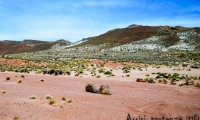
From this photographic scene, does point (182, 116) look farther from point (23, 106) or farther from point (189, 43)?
point (189, 43)

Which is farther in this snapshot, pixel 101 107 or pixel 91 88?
pixel 91 88

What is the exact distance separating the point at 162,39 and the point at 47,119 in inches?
2779

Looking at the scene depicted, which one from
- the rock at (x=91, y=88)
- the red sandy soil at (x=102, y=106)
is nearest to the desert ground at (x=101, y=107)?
the red sandy soil at (x=102, y=106)

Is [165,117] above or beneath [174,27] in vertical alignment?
beneath

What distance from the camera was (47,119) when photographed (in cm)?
859

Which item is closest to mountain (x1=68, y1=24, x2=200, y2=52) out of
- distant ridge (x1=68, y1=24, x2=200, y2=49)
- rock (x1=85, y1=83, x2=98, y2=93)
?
distant ridge (x1=68, y1=24, x2=200, y2=49)

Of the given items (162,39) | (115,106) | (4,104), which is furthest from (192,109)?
(162,39)

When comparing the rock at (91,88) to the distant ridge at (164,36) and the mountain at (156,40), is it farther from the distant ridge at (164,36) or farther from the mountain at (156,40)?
the distant ridge at (164,36)

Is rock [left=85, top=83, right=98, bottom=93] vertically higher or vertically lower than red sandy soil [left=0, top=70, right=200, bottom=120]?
higher

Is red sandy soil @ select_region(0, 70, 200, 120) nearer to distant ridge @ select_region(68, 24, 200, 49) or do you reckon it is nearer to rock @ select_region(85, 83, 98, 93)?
rock @ select_region(85, 83, 98, 93)

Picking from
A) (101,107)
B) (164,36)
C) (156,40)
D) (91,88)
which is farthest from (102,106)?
(164,36)

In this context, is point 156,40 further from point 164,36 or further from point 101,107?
point 101,107

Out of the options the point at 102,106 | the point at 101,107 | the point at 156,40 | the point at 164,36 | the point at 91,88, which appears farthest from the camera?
the point at 164,36

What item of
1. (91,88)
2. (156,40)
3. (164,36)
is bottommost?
(91,88)
